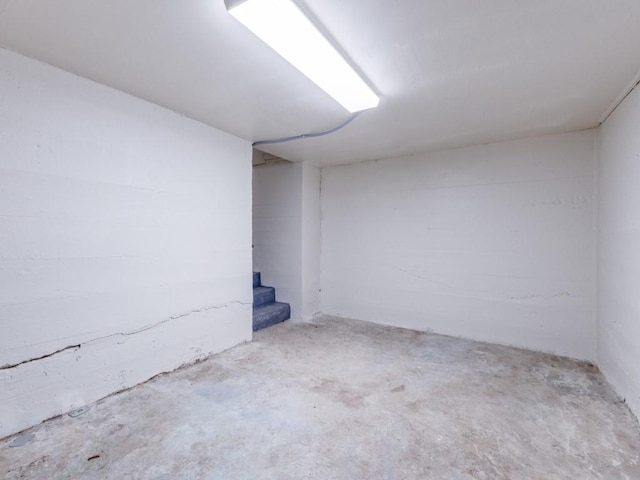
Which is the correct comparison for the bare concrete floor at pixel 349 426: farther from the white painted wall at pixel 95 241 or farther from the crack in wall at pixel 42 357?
the crack in wall at pixel 42 357

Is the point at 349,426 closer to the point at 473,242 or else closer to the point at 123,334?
the point at 123,334

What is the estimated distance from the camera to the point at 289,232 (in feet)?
13.9

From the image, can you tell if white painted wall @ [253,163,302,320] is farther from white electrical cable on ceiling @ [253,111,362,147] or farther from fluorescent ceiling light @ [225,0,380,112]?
fluorescent ceiling light @ [225,0,380,112]

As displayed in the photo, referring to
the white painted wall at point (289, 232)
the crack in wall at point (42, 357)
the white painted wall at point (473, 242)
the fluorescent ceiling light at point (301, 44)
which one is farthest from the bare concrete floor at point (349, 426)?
the fluorescent ceiling light at point (301, 44)

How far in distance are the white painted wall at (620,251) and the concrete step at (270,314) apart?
322 cm

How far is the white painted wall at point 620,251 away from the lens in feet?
6.68

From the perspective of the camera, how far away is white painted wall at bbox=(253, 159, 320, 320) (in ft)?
13.8

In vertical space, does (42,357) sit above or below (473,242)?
below

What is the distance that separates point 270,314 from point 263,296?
1.14 feet

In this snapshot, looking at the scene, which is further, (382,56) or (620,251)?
(620,251)

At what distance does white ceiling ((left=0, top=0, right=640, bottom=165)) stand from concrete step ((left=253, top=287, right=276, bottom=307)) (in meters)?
2.22

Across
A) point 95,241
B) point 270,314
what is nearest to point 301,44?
point 95,241

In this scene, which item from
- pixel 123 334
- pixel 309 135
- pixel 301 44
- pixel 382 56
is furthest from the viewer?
pixel 309 135

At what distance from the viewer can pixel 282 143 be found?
11.1ft
